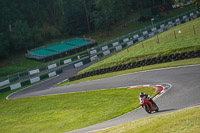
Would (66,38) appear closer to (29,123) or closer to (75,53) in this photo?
(75,53)

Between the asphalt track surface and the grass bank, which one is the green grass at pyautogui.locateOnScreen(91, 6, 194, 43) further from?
the asphalt track surface

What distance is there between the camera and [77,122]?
19.1 m

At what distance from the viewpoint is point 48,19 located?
80.4 meters

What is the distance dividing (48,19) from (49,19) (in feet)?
1.09

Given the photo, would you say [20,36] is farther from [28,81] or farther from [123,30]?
[123,30]

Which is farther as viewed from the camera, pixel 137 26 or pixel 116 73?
pixel 137 26

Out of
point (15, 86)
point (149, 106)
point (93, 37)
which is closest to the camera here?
point (149, 106)

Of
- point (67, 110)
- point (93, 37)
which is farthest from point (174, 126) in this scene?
point (93, 37)

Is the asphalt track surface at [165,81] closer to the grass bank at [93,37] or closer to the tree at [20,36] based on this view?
the grass bank at [93,37]

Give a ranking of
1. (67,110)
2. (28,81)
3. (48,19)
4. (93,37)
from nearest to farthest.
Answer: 1. (67,110)
2. (28,81)
3. (93,37)
4. (48,19)

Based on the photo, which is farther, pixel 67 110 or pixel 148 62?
pixel 148 62

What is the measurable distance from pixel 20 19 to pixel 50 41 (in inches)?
327

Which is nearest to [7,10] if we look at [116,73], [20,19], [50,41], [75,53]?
[20,19]

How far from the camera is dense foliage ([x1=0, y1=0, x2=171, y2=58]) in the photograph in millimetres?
64438
